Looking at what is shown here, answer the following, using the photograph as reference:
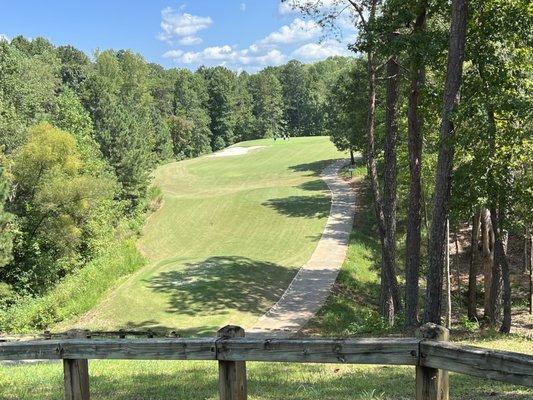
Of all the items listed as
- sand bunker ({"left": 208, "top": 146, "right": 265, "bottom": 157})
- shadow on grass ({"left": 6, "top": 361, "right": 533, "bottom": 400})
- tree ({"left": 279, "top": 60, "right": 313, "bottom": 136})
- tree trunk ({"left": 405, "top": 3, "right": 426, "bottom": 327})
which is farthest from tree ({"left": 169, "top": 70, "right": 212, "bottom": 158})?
shadow on grass ({"left": 6, "top": 361, "right": 533, "bottom": 400})

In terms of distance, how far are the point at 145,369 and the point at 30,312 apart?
60.3ft

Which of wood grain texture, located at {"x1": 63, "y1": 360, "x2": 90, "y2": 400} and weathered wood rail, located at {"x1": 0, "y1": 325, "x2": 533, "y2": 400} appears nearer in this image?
weathered wood rail, located at {"x1": 0, "y1": 325, "x2": 533, "y2": 400}

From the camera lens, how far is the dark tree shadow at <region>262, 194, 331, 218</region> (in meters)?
38.4

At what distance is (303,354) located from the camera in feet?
12.8

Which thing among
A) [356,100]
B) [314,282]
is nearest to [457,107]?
[314,282]

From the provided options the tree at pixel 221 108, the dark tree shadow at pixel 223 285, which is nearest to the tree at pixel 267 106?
the tree at pixel 221 108

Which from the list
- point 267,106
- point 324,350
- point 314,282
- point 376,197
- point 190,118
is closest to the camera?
point 324,350

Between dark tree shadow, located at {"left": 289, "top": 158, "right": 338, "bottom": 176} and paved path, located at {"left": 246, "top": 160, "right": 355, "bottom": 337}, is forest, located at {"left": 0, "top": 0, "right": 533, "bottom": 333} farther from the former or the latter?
dark tree shadow, located at {"left": 289, "top": 158, "right": 338, "bottom": 176}

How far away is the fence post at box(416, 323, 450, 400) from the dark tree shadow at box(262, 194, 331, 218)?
34.1 meters

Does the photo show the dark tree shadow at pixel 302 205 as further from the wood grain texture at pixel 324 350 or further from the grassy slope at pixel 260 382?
the wood grain texture at pixel 324 350

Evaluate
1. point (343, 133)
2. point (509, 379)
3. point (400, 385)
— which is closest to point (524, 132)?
point (400, 385)

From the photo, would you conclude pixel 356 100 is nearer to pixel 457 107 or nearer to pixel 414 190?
pixel 414 190

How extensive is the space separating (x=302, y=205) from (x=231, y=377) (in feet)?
120

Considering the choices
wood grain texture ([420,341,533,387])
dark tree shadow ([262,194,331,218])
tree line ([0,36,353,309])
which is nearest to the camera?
wood grain texture ([420,341,533,387])
